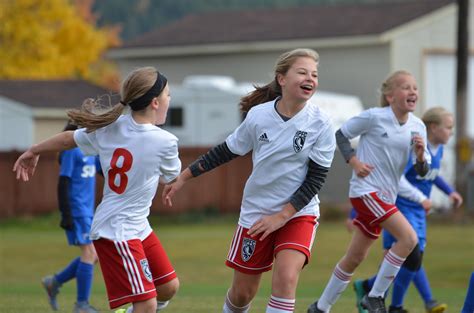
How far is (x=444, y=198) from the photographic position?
3347cm

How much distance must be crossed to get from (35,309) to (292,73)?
3.93m

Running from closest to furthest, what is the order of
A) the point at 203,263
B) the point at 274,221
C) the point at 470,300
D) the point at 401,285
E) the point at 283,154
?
1. the point at 274,221
2. the point at 283,154
3. the point at 470,300
4. the point at 401,285
5. the point at 203,263

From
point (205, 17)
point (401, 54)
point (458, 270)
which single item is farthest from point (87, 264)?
point (205, 17)

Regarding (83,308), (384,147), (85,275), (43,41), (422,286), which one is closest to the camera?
(384,147)

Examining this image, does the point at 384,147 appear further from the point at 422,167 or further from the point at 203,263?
the point at 203,263

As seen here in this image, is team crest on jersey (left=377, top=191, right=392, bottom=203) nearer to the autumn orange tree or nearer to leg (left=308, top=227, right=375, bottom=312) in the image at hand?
leg (left=308, top=227, right=375, bottom=312)

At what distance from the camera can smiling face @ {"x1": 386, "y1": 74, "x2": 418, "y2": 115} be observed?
32.0ft

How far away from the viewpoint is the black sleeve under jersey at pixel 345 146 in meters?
9.80

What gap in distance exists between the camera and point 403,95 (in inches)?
384

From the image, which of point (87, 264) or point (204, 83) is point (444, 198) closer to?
point (204, 83)

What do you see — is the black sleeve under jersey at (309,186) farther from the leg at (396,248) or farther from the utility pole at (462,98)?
the utility pole at (462,98)

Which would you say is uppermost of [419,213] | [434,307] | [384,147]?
[384,147]

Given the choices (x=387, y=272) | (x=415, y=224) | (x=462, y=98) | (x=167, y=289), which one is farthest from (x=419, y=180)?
(x=462, y=98)

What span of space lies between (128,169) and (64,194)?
3.31 meters
